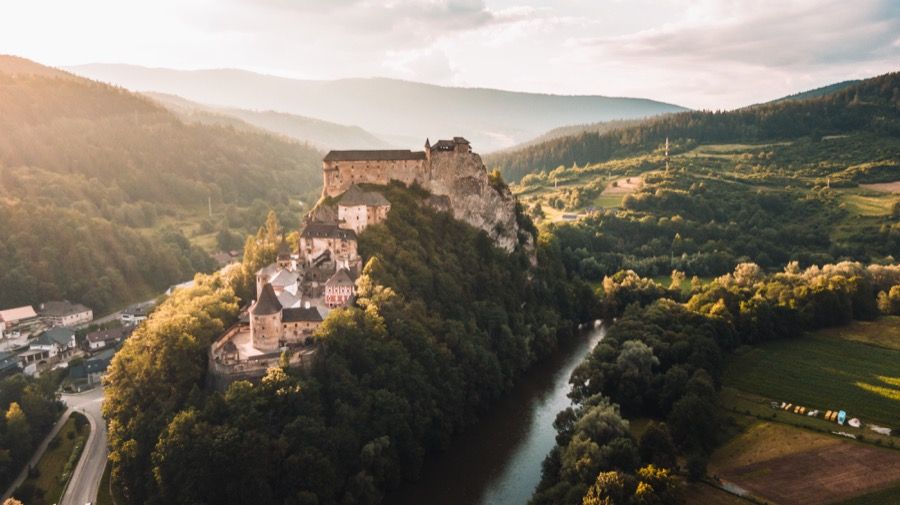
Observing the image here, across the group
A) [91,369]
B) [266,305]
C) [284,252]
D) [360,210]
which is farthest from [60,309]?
[266,305]

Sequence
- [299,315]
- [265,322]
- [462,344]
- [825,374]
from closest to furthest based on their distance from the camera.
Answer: [265,322], [299,315], [825,374], [462,344]

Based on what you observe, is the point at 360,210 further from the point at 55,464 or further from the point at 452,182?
the point at 55,464

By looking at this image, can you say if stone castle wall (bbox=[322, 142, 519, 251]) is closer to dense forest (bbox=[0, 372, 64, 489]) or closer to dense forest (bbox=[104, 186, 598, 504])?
dense forest (bbox=[104, 186, 598, 504])

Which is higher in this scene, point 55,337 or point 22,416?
point 22,416

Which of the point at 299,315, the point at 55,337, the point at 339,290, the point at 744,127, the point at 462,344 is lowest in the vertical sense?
the point at 55,337

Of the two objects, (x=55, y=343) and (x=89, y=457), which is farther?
(x=55, y=343)

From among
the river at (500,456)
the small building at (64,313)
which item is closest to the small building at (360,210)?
the river at (500,456)

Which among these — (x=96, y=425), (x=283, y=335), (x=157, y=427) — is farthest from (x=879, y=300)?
(x=96, y=425)
